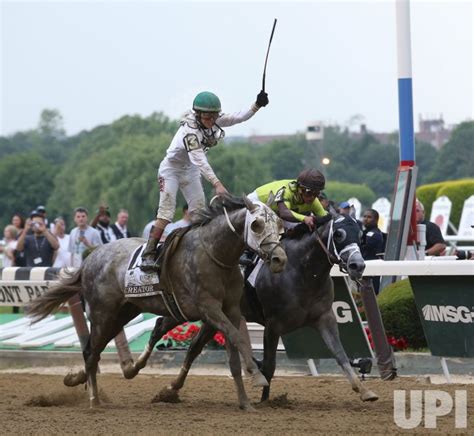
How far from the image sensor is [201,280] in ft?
27.9

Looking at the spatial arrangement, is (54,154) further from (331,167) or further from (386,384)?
(386,384)

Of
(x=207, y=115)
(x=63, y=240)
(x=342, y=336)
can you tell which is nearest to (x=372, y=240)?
(x=342, y=336)

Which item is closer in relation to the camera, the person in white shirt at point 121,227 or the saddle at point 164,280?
the saddle at point 164,280

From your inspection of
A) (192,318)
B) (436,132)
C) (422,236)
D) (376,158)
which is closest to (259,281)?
(192,318)

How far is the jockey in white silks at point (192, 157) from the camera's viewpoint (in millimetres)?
8859

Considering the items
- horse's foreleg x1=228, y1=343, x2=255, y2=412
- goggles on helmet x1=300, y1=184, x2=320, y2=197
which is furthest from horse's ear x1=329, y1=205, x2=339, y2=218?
horse's foreleg x1=228, y1=343, x2=255, y2=412

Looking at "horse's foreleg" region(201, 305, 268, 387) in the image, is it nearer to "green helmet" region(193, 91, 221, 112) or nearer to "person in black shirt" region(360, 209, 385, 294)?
"green helmet" region(193, 91, 221, 112)

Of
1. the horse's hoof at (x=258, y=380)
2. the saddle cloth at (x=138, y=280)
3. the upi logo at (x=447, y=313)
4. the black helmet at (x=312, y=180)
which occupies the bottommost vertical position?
the upi logo at (x=447, y=313)

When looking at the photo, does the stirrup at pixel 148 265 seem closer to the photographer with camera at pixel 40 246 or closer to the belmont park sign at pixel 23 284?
the belmont park sign at pixel 23 284

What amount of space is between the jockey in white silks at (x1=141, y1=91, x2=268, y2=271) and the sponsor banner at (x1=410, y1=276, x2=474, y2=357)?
232 cm

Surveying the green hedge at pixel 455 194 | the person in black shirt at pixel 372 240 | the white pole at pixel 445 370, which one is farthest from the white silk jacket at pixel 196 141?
the green hedge at pixel 455 194

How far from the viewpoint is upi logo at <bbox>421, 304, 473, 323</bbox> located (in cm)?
1008

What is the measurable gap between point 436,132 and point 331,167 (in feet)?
75.6

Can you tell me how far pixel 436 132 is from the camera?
130 metres
